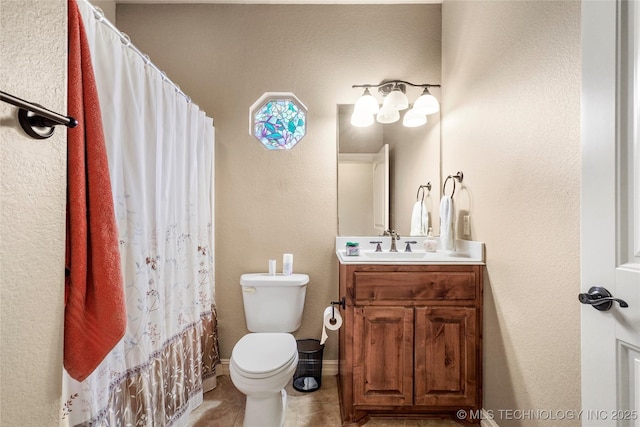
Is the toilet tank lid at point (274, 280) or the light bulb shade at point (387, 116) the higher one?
the light bulb shade at point (387, 116)

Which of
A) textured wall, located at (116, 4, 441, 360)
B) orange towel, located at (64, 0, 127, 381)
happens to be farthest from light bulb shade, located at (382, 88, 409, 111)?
orange towel, located at (64, 0, 127, 381)

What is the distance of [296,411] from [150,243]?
1272 millimetres

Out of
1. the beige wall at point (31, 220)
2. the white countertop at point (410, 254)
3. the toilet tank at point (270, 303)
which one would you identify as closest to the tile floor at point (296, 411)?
the toilet tank at point (270, 303)

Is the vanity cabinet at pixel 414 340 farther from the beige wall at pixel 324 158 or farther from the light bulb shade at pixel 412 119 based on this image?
the light bulb shade at pixel 412 119

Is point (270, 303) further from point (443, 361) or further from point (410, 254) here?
point (443, 361)

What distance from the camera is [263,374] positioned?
1.39 meters

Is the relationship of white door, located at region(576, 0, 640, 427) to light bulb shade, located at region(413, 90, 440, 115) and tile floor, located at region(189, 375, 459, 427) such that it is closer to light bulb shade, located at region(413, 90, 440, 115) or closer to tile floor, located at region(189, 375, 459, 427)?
tile floor, located at region(189, 375, 459, 427)

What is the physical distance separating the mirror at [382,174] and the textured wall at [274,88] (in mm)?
95

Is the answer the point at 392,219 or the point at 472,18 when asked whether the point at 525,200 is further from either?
the point at 472,18

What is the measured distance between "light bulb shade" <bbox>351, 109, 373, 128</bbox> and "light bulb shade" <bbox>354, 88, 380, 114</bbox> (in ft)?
0.05

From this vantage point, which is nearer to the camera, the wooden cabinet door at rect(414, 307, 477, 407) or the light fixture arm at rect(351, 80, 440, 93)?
the wooden cabinet door at rect(414, 307, 477, 407)

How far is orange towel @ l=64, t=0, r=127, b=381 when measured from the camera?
82 centimetres

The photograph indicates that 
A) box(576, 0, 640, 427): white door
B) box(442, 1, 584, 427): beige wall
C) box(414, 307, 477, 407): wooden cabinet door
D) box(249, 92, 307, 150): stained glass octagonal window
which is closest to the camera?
box(576, 0, 640, 427): white door

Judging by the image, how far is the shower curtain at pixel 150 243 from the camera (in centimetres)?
112
